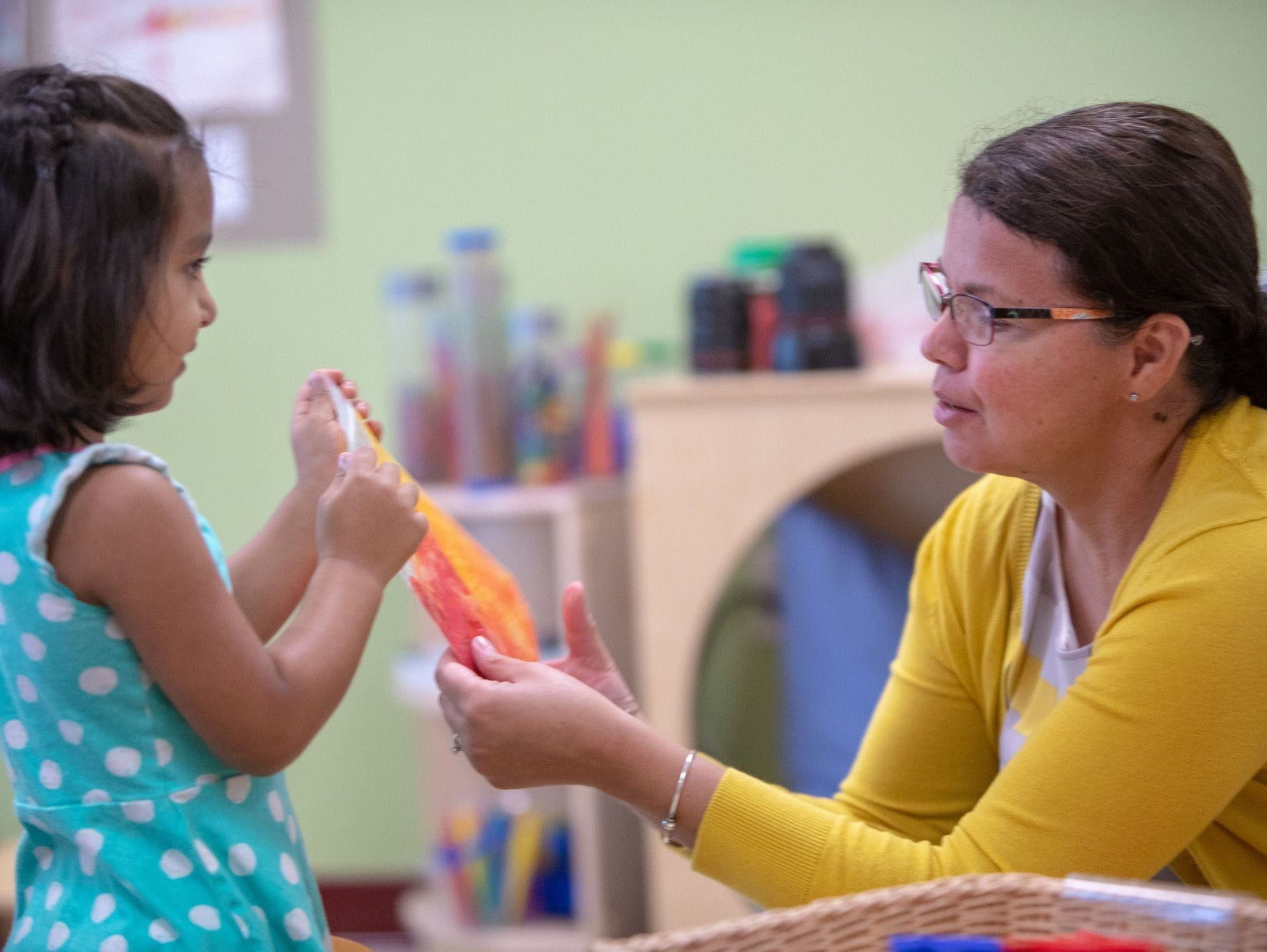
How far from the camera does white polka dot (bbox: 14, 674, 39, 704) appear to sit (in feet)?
2.81

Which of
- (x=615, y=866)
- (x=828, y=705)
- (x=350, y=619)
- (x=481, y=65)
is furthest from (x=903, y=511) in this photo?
(x=350, y=619)

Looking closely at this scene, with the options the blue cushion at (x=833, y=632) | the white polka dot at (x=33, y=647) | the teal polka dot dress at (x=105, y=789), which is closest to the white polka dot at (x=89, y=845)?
the teal polka dot dress at (x=105, y=789)

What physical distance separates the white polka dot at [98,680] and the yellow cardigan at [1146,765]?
404mm

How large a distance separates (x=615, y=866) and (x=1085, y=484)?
1447 mm

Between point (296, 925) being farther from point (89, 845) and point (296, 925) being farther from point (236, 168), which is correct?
point (236, 168)

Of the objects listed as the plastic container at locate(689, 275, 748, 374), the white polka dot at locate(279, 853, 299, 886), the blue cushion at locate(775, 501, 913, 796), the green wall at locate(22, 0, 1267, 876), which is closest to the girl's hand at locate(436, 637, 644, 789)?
the white polka dot at locate(279, 853, 299, 886)

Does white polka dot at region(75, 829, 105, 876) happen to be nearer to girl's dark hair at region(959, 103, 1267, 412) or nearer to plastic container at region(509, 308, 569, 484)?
girl's dark hair at region(959, 103, 1267, 412)

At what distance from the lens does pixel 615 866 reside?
2246 mm

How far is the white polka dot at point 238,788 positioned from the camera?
89 centimetres

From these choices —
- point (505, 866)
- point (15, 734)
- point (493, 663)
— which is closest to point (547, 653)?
point (505, 866)

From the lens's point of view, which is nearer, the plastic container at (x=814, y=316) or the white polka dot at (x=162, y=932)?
the white polka dot at (x=162, y=932)

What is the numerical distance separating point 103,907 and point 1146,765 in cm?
67

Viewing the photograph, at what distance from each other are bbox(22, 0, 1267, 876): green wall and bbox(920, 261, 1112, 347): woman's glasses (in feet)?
4.27

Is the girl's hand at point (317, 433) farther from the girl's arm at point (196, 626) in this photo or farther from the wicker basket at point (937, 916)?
the wicker basket at point (937, 916)
